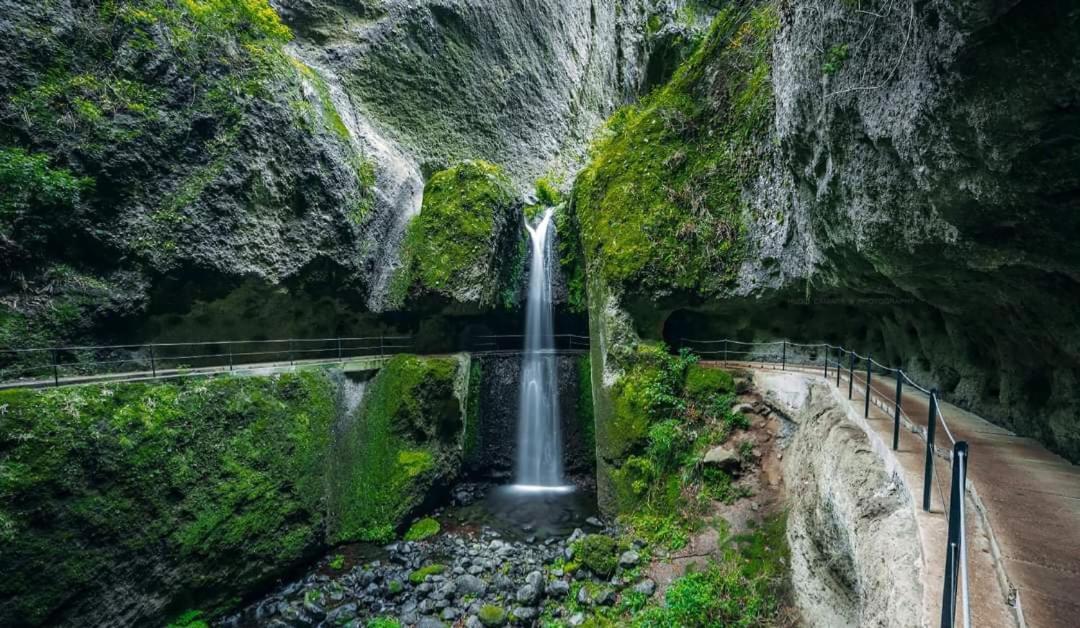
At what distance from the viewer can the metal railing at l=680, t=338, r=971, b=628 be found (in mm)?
2043

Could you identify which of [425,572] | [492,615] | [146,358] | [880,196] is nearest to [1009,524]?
[880,196]

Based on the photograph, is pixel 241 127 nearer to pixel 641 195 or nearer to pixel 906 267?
pixel 641 195

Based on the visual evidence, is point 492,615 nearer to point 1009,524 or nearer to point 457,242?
point 1009,524

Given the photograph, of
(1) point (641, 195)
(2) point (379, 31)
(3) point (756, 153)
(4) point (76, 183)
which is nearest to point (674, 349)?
(1) point (641, 195)

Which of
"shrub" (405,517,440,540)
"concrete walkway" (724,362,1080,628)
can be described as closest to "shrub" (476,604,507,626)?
"shrub" (405,517,440,540)

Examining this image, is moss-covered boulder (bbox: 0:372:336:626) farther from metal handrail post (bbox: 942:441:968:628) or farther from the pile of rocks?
metal handrail post (bbox: 942:441:968:628)

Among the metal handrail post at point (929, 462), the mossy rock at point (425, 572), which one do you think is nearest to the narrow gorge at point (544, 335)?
the metal handrail post at point (929, 462)

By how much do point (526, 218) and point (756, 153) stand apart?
848cm

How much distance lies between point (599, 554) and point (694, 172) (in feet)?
28.6

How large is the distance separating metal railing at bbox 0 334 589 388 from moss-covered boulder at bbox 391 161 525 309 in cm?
198

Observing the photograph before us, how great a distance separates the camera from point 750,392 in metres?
9.06

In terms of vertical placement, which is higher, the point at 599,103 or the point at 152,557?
the point at 599,103

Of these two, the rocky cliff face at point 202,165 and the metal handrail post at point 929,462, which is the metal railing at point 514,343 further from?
the metal handrail post at point 929,462

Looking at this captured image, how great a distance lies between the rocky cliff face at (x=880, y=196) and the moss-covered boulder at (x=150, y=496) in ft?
24.4
